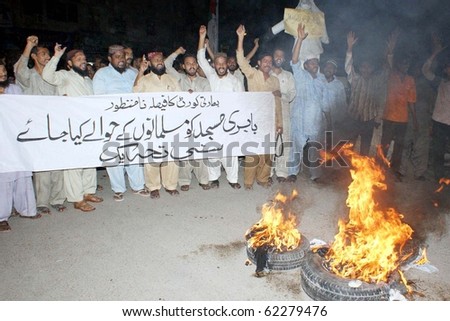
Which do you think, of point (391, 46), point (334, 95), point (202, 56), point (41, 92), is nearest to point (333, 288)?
point (202, 56)

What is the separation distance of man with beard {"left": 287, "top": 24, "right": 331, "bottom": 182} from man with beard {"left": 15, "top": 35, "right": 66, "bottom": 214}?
3.85 meters

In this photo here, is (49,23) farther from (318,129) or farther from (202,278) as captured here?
(202,278)

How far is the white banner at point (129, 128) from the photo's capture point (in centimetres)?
473

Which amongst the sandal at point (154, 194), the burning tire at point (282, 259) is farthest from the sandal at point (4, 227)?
the burning tire at point (282, 259)

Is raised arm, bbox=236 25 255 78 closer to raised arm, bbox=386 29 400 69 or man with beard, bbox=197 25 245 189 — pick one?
man with beard, bbox=197 25 245 189

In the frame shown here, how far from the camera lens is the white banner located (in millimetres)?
4734

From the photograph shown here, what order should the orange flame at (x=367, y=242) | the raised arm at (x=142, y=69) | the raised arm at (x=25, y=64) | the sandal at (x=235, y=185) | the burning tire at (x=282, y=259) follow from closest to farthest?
1. the orange flame at (x=367, y=242)
2. the burning tire at (x=282, y=259)
3. the raised arm at (x=25, y=64)
4. the raised arm at (x=142, y=69)
5. the sandal at (x=235, y=185)

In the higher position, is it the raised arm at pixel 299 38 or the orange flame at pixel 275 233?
the raised arm at pixel 299 38

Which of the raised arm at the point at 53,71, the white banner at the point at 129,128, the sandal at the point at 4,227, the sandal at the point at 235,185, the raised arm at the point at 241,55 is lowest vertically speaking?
the sandal at the point at 4,227

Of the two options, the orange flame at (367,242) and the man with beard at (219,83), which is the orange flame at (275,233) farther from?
the man with beard at (219,83)

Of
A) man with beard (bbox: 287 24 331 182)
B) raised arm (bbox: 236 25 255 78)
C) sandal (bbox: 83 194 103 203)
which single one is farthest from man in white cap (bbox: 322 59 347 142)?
sandal (bbox: 83 194 103 203)

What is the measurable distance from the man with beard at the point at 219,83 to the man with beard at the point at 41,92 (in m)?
2.27

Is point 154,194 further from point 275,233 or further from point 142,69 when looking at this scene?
point 275,233

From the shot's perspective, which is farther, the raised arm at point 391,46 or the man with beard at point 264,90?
the raised arm at point 391,46
